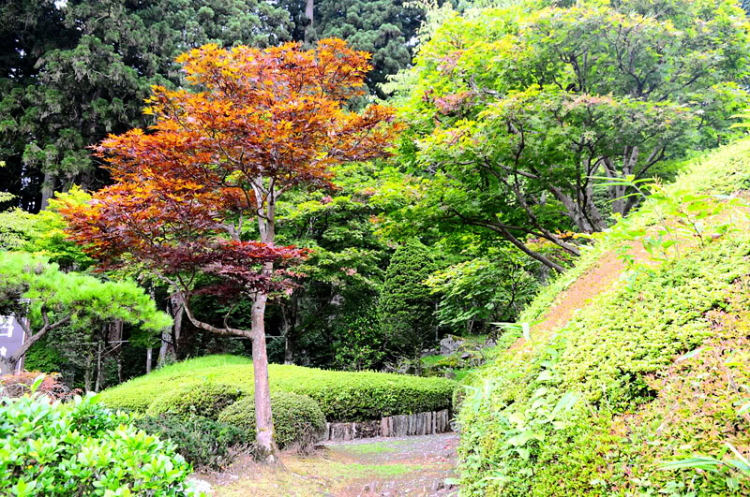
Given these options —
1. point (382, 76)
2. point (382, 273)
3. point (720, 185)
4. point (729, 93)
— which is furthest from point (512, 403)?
point (382, 76)

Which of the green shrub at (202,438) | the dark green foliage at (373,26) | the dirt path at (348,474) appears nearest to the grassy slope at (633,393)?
the dirt path at (348,474)

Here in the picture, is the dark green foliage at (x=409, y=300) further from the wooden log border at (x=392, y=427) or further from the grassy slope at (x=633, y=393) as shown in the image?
the grassy slope at (x=633, y=393)

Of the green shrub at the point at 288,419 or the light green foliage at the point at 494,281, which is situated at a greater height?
the light green foliage at the point at 494,281

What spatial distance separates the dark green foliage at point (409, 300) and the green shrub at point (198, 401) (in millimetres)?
4809

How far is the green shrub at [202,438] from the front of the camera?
4461 mm

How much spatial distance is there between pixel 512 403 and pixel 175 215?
3.95 m

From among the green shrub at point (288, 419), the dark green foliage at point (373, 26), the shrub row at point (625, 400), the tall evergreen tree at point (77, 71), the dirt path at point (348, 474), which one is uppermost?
the dark green foliage at point (373, 26)

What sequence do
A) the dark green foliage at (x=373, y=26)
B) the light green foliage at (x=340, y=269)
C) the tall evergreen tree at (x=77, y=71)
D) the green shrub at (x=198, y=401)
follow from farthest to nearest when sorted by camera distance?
the dark green foliage at (x=373, y=26)
the tall evergreen tree at (x=77, y=71)
the light green foliage at (x=340, y=269)
the green shrub at (x=198, y=401)

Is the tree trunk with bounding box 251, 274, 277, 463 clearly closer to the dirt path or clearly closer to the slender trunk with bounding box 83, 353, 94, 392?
the dirt path

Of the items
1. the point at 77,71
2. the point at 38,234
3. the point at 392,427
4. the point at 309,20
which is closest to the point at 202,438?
the point at 392,427

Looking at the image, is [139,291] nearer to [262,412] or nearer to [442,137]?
[262,412]

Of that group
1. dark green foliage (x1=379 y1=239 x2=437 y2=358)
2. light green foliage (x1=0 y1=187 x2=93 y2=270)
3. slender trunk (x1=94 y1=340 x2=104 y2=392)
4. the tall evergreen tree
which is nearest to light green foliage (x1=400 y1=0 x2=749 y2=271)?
dark green foliage (x1=379 y1=239 x2=437 y2=358)

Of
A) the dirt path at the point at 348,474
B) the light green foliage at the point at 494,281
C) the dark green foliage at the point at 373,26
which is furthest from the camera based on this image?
the dark green foliage at the point at 373,26

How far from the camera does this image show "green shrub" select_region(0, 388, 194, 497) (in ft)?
4.86
